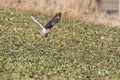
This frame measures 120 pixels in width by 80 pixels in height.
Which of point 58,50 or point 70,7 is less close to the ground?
point 70,7

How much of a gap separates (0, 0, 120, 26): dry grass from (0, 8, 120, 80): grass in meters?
1.26

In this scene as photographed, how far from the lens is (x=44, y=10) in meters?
30.5

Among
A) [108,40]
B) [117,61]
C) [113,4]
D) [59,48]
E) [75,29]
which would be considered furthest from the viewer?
[113,4]

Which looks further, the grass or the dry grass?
the dry grass

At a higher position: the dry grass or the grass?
the dry grass

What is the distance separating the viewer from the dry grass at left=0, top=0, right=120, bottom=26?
29.2m

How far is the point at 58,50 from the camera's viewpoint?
68.0 ft

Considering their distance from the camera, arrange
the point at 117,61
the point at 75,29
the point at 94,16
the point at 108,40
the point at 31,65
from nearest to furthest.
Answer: the point at 31,65 → the point at 117,61 → the point at 108,40 → the point at 75,29 → the point at 94,16

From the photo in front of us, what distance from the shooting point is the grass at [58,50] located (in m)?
16.8

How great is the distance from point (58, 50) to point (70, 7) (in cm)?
999

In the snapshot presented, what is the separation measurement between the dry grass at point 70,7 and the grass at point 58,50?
1.26 meters

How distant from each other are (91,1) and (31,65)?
44.6 feet

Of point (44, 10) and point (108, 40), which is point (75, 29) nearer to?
point (108, 40)

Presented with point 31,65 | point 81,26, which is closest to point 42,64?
point 31,65
